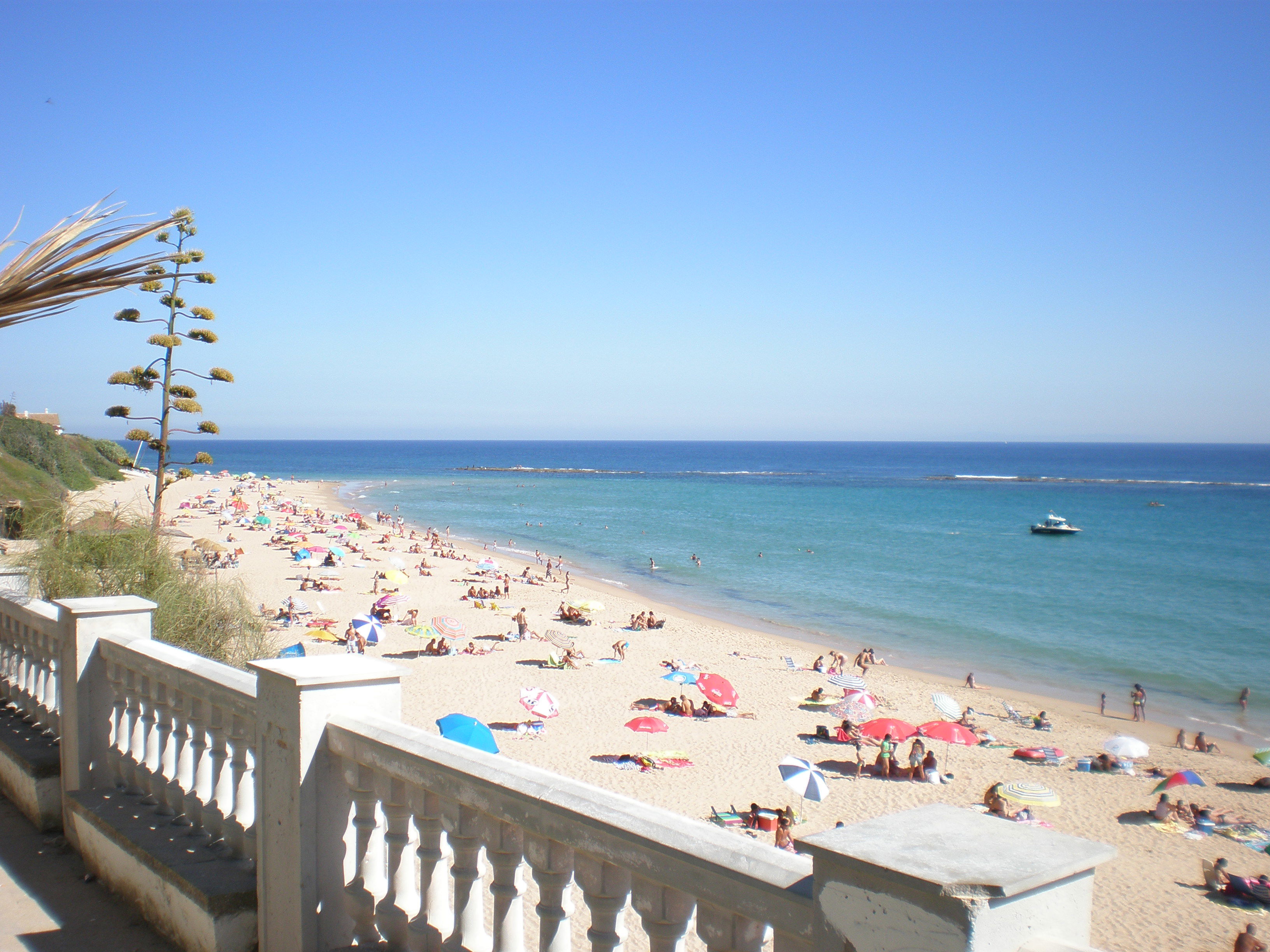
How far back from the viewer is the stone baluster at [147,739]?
4645mm

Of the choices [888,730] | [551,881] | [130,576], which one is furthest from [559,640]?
[551,881]

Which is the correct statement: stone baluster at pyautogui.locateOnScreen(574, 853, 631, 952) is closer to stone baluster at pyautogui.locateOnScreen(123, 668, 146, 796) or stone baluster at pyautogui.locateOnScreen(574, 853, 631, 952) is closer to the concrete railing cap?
the concrete railing cap

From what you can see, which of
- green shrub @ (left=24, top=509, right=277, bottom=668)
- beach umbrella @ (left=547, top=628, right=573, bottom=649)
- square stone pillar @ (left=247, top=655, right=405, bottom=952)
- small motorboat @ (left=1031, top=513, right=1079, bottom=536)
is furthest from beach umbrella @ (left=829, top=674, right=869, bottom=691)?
small motorboat @ (left=1031, top=513, right=1079, bottom=536)

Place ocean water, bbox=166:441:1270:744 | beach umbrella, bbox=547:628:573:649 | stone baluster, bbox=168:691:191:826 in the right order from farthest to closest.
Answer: ocean water, bbox=166:441:1270:744, beach umbrella, bbox=547:628:573:649, stone baluster, bbox=168:691:191:826

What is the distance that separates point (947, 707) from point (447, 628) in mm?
12681

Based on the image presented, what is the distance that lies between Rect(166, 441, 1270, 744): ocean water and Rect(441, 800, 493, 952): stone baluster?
2481cm

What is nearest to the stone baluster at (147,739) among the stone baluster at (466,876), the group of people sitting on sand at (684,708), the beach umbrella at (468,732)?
the stone baluster at (466,876)

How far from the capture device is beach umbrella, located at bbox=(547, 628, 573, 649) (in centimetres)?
2319

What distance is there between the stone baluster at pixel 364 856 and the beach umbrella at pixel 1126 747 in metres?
18.0

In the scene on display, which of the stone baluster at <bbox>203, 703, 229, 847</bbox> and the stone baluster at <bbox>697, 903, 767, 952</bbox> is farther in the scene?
the stone baluster at <bbox>203, 703, 229, 847</bbox>

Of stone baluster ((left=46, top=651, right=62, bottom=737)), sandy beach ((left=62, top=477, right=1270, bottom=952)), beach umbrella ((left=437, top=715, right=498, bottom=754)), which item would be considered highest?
stone baluster ((left=46, top=651, right=62, bottom=737))

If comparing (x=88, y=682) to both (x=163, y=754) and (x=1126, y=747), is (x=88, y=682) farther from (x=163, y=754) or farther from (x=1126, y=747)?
(x=1126, y=747)

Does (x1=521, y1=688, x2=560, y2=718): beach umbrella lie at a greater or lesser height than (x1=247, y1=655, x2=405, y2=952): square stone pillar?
lesser

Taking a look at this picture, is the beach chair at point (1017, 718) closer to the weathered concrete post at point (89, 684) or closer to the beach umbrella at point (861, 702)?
the beach umbrella at point (861, 702)
